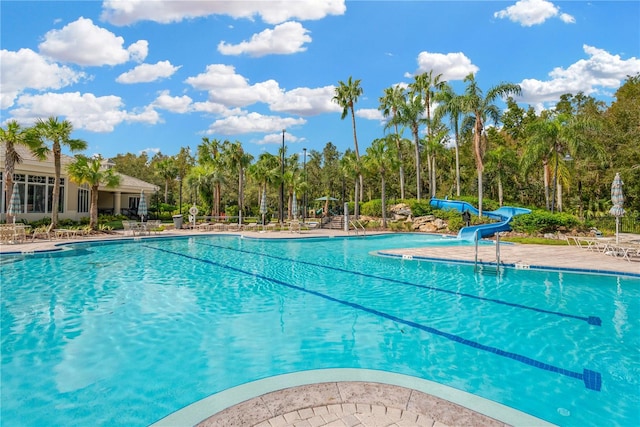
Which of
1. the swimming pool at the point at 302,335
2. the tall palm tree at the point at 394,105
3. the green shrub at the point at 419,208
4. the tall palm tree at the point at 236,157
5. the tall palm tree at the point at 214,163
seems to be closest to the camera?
the swimming pool at the point at 302,335

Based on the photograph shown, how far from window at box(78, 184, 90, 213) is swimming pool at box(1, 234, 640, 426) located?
1818cm

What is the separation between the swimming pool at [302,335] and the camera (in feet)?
13.3

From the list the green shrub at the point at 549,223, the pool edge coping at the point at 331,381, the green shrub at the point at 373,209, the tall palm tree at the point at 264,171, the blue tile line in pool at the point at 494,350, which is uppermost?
the tall palm tree at the point at 264,171

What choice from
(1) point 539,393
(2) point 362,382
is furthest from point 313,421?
(1) point 539,393

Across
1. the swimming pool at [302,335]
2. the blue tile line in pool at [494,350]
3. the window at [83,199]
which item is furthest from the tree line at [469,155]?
the blue tile line in pool at [494,350]

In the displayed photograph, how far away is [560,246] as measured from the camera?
643 inches

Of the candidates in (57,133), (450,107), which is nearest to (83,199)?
(57,133)

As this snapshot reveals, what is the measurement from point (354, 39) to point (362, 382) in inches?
719

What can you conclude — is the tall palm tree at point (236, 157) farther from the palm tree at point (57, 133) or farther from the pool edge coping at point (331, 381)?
the pool edge coping at point (331, 381)

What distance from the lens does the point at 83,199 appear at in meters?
28.0

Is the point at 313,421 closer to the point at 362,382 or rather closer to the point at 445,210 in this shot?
the point at 362,382

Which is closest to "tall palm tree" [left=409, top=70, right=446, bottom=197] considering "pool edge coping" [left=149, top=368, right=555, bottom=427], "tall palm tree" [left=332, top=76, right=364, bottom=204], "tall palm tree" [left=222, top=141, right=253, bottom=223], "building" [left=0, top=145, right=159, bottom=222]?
"tall palm tree" [left=332, top=76, right=364, bottom=204]

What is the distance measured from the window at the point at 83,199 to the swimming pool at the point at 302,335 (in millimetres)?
18175

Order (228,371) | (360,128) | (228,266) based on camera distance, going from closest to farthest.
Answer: (228,371) → (228,266) → (360,128)
